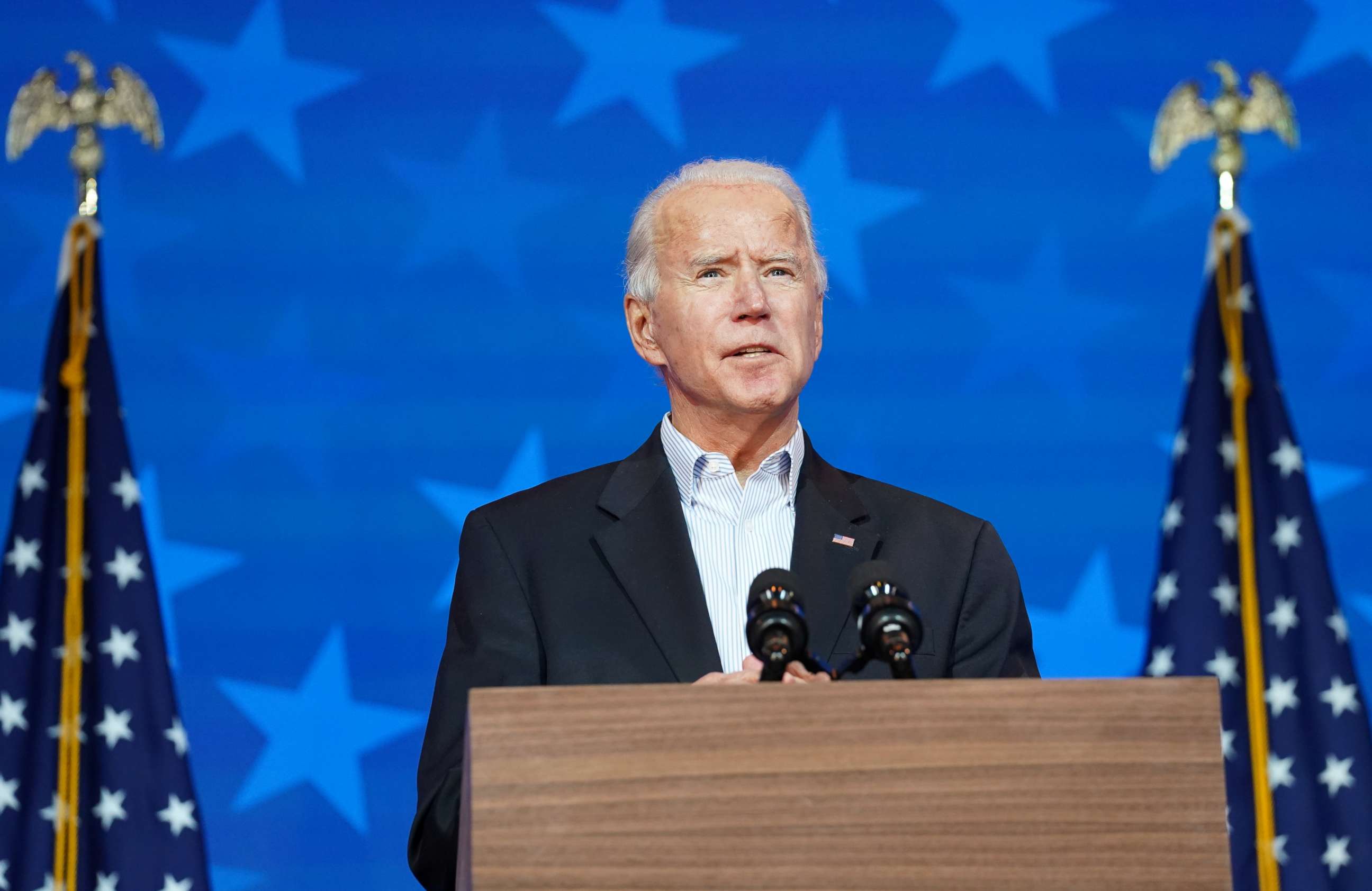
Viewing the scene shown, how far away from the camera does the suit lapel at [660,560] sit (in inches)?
84.9

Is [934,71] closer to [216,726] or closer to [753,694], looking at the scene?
[216,726]

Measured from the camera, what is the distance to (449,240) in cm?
393

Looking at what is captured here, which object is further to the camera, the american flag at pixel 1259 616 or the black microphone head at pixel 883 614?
the american flag at pixel 1259 616

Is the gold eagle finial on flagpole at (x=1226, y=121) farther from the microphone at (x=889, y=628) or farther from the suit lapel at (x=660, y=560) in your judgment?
the microphone at (x=889, y=628)

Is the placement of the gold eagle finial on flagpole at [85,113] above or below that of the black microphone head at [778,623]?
above

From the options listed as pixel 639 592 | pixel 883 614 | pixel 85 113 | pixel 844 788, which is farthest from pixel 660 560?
pixel 85 113

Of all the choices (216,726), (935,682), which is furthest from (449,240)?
(935,682)

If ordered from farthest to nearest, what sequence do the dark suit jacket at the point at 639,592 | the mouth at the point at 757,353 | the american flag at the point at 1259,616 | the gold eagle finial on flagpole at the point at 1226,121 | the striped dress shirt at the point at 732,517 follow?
the gold eagle finial on flagpole at the point at 1226,121 < the american flag at the point at 1259,616 < the mouth at the point at 757,353 < the striped dress shirt at the point at 732,517 < the dark suit jacket at the point at 639,592

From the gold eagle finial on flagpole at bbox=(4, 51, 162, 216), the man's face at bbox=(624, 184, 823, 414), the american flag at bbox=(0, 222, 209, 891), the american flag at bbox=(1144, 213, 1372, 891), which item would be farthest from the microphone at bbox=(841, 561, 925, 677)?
the gold eagle finial on flagpole at bbox=(4, 51, 162, 216)

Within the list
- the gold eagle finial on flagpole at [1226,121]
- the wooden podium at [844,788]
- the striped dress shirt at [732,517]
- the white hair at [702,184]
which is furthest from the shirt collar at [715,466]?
the gold eagle finial on flagpole at [1226,121]

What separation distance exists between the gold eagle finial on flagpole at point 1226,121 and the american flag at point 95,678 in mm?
2590

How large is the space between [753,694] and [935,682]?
0.56 feet

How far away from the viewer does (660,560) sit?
7.42 feet

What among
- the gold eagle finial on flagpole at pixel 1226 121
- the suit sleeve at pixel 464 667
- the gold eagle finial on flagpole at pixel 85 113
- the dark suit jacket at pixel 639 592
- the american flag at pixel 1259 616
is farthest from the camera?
the gold eagle finial on flagpole at pixel 1226 121
